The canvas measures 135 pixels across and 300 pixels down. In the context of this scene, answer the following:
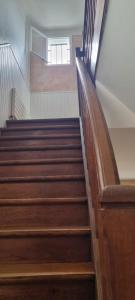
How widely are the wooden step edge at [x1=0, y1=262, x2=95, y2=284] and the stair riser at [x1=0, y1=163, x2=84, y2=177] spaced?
39.3 inches

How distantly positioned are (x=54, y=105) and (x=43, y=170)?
10.3ft

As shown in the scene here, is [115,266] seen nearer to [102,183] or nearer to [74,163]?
[102,183]

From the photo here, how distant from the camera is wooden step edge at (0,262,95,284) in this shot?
1.24 meters

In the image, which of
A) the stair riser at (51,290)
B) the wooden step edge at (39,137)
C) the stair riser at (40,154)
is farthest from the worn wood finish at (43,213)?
the wooden step edge at (39,137)

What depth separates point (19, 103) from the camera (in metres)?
4.27

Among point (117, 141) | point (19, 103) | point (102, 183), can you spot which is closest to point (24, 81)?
point (19, 103)

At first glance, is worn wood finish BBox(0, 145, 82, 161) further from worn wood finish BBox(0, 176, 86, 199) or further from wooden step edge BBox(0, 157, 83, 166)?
worn wood finish BBox(0, 176, 86, 199)

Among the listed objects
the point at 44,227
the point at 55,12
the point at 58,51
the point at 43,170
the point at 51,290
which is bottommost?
the point at 51,290

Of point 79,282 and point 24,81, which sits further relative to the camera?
point 24,81

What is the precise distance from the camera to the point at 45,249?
1512 millimetres

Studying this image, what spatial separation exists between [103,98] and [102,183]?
2082 mm

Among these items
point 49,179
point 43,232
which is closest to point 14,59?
point 49,179

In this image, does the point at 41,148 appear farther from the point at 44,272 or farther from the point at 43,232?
the point at 44,272

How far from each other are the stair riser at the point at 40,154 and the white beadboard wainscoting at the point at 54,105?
2.63 m
